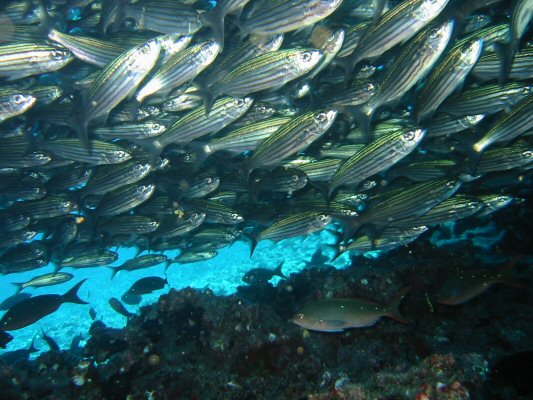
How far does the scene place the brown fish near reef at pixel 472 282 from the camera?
16.2ft

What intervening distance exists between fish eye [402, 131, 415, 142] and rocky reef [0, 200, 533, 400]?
2913 mm

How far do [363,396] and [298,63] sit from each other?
13.4ft

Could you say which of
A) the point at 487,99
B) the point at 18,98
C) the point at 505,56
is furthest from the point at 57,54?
the point at 487,99

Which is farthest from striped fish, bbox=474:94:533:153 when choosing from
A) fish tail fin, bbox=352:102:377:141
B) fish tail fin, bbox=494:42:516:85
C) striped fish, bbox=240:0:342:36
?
striped fish, bbox=240:0:342:36

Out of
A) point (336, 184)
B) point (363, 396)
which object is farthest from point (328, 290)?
point (363, 396)

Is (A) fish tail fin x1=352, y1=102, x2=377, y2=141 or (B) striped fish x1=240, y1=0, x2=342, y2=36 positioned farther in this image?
(A) fish tail fin x1=352, y1=102, x2=377, y2=141

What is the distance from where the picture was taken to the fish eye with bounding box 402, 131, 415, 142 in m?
4.95

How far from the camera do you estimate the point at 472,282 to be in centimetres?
500

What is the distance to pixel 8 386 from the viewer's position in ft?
15.1

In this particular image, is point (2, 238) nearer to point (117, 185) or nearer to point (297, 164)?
point (117, 185)

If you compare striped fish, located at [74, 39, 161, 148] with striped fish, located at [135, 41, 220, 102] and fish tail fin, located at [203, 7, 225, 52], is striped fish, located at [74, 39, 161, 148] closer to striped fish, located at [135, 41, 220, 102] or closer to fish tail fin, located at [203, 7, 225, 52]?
striped fish, located at [135, 41, 220, 102]

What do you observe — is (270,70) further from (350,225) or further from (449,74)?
(350,225)

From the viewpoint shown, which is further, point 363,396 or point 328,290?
point 328,290

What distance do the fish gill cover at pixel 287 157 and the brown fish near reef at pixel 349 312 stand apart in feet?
0.08
